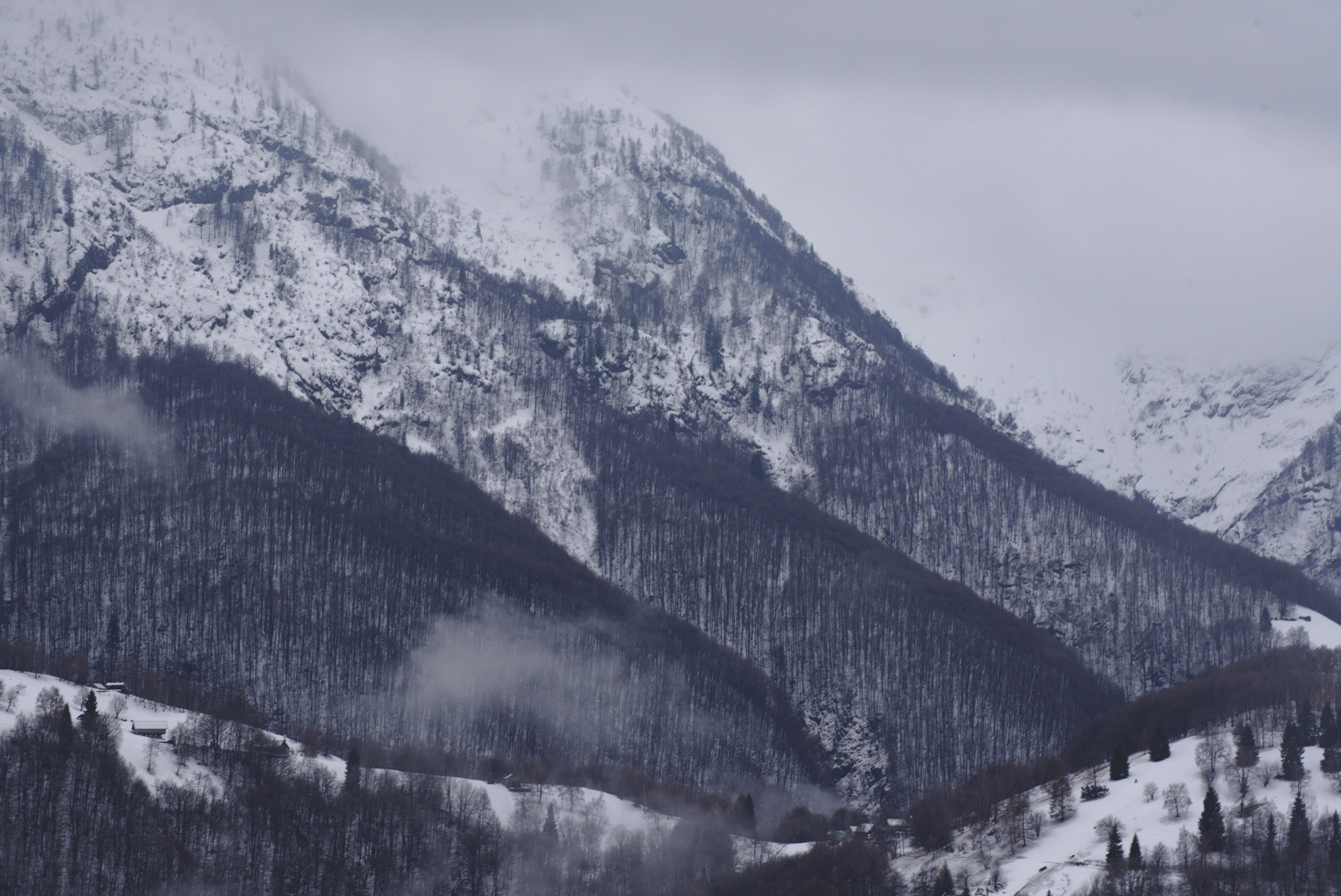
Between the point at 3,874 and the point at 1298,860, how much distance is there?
155 metres

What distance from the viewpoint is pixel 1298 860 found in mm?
197125

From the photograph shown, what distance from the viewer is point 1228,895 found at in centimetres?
19200

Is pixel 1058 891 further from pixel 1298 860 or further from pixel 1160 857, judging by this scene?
pixel 1298 860

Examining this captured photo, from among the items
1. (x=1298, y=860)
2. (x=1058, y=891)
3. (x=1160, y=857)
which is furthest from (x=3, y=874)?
(x=1298, y=860)

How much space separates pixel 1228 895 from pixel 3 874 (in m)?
145

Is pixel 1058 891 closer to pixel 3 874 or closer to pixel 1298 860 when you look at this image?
pixel 1298 860

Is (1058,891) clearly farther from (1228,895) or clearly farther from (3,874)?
(3,874)

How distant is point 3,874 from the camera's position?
19788 centimetres

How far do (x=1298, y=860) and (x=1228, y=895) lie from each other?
1159 cm

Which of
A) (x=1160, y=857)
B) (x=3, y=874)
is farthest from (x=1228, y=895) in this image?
(x=3, y=874)

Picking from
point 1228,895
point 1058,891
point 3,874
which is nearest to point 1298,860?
point 1228,895

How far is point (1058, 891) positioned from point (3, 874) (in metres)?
126

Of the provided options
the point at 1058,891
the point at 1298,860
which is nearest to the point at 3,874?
the point at 1058,891

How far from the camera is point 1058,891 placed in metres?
198
